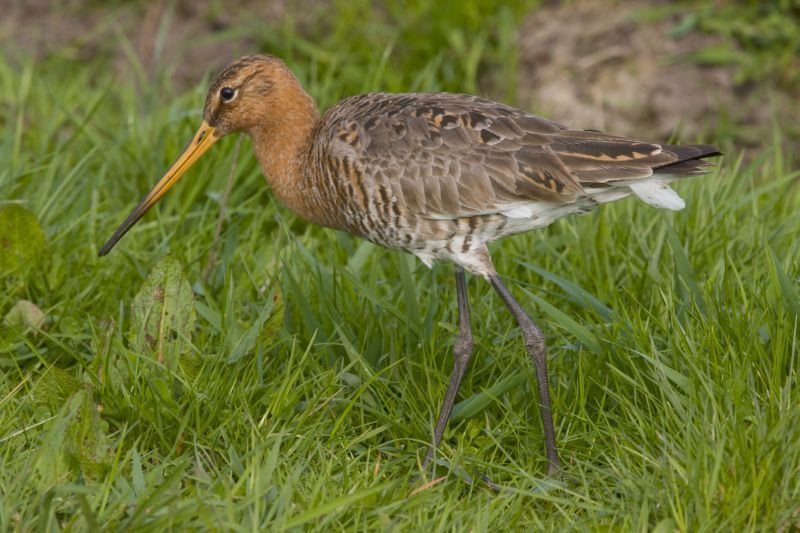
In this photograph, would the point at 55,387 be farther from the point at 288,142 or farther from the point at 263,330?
the point at 288,142

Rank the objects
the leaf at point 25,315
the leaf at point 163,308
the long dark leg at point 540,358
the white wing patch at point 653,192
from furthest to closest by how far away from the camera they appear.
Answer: the leaf at point 25,315
the leaf at point 163,308
the white wing patch at point 653,192
the long dark leg at point 540,358

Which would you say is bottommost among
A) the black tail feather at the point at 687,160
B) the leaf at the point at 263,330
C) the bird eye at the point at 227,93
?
the leaf at the point at 263,330

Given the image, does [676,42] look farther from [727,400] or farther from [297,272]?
[727,400]

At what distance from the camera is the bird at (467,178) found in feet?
14.3

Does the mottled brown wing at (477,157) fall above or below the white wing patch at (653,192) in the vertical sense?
above

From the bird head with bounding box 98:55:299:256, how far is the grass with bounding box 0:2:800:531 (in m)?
0.46

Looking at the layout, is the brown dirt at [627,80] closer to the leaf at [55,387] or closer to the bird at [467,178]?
the bird at [467,178]

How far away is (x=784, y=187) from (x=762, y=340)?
1.98 m

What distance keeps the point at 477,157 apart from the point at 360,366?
3.15 feet

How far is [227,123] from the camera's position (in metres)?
4.93

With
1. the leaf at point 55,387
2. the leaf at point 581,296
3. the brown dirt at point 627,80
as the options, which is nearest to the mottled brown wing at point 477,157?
the leaf at point 581,296

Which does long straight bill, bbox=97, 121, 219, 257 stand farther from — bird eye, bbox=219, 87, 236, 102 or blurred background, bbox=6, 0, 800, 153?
blurred background, bbox=6, 0, 800, 153

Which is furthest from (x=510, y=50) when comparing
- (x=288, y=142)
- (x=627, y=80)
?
(x=288, y=142)

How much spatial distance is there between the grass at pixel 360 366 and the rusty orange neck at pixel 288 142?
30 centimetres
